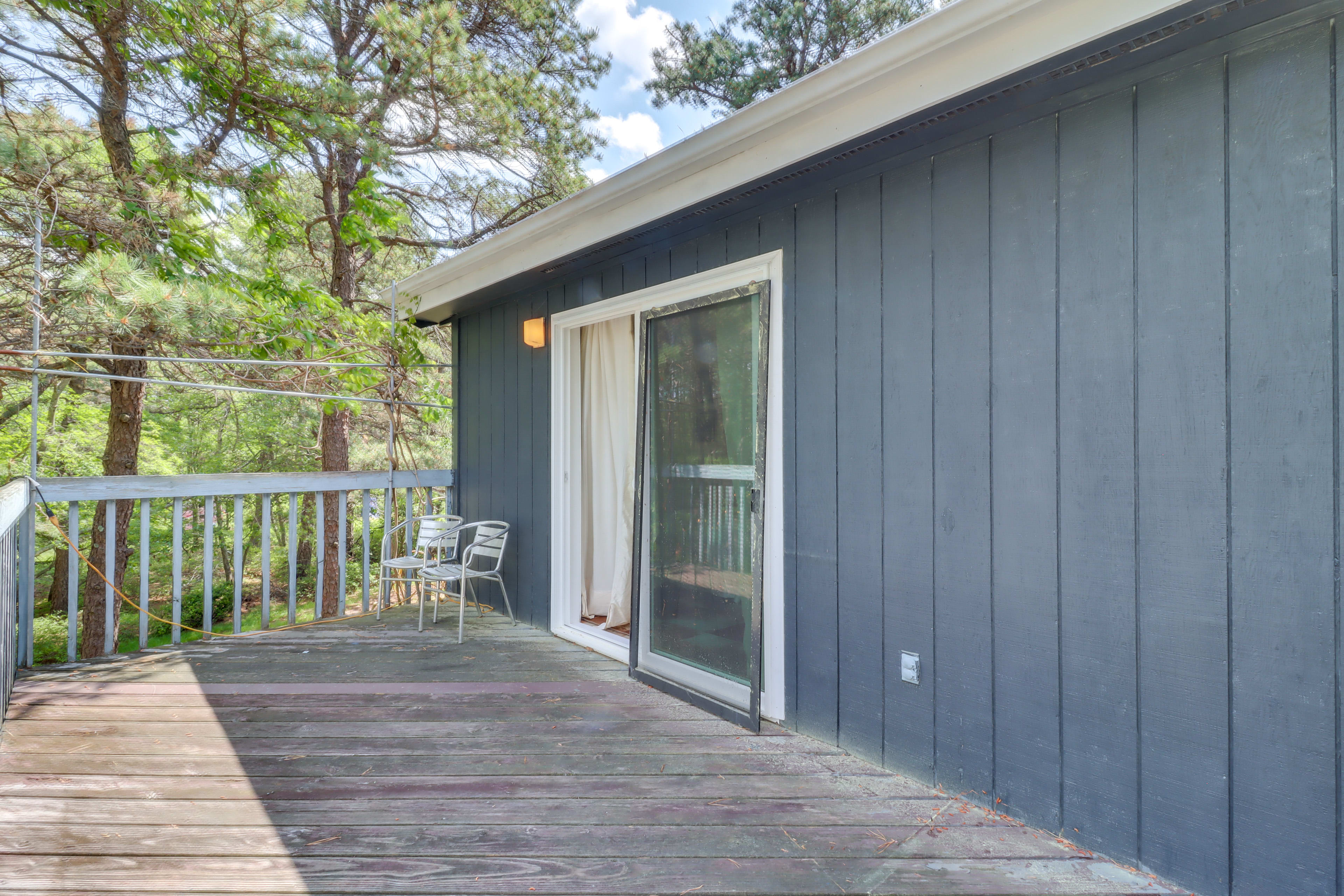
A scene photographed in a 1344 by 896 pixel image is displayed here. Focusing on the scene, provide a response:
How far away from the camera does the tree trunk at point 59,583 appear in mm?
8094

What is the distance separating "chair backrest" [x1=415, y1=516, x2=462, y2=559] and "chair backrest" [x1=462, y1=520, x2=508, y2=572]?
0.12 m

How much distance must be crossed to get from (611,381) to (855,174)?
202 cm

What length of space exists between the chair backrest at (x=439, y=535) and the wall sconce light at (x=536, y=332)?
123 centimetres

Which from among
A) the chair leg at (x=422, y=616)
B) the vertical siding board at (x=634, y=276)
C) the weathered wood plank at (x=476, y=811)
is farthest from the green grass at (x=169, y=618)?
the vertical siding board at (x=634, y=276)

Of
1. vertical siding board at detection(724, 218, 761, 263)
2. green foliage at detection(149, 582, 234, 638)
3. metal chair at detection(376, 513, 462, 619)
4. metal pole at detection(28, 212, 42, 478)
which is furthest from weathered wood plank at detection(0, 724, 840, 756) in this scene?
green foliage at detection(149, 582, 234, 638)

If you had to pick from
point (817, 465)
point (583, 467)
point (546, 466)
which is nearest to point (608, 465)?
point (583, 467)

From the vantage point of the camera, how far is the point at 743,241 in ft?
8.87

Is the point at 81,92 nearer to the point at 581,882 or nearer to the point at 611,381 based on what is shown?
the point at 611,381

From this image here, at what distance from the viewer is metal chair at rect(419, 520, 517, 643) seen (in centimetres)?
368

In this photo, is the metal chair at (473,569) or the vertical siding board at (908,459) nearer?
the vertical siding board at (908,459)

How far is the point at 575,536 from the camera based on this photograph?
3.89 metres

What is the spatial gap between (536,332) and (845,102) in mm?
2458

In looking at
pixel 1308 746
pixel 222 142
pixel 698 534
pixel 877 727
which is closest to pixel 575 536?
pixel 698 534

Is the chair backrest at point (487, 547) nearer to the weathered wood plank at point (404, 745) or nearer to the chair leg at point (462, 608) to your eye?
the chair leg at point (462, 608)
